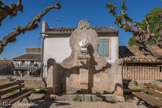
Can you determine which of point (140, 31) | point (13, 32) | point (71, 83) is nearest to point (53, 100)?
point (71, 83)

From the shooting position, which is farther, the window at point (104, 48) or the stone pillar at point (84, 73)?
the window at point (104, 48)

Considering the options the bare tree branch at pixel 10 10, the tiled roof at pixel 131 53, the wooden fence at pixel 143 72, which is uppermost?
the bare tree branch at pixel 10 10

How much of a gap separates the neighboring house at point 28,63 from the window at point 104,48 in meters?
6.42

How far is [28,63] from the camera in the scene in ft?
59.7

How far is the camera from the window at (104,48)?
482 inches

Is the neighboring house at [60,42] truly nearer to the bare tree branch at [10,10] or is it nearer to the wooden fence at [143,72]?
the wooden fence at [143,72]

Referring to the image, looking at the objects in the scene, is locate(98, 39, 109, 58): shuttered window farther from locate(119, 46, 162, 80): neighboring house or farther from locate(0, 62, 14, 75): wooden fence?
locate(0, 62, 14, 75): wooden fence

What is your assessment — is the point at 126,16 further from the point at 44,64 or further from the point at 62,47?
the point at 44,64

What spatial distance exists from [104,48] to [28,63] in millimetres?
11856

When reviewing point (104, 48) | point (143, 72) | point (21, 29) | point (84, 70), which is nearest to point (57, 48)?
point (104, 48)

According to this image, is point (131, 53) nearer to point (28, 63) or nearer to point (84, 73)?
point (84, 73)

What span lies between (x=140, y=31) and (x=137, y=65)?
17.9 ft

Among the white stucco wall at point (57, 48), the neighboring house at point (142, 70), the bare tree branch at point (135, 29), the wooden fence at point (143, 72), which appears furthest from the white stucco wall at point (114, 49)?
the bare tree branch at point (135, 29)

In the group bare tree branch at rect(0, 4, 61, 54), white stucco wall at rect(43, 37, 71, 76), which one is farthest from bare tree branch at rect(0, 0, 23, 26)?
white stucco wall at rect(43, 37, 71, 76)
